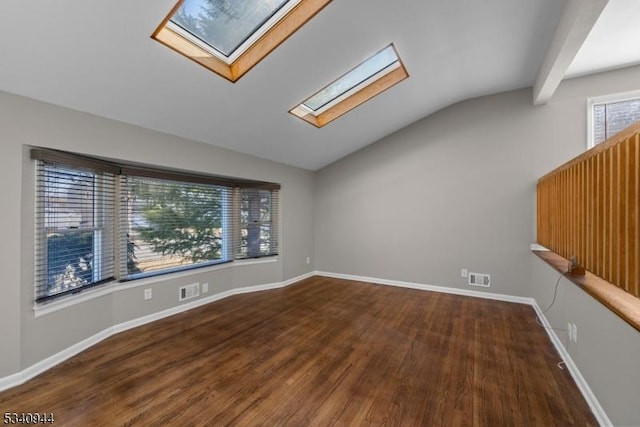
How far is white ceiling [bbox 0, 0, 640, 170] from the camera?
168 cm

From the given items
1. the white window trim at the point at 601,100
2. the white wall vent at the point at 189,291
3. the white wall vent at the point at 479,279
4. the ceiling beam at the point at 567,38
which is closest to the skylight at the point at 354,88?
the ceiling beam at the point at 567,38

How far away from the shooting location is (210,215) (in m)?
3.88

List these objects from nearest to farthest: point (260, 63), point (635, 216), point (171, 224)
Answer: point (635, 216) → point (260, 63) → point (171, 224)

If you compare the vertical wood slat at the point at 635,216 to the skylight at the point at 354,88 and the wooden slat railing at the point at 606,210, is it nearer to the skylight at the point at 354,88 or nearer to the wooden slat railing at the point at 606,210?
the wooden slat railing at the point at 606,210

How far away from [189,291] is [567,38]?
188 inches

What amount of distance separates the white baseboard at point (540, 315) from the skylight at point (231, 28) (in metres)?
3.32

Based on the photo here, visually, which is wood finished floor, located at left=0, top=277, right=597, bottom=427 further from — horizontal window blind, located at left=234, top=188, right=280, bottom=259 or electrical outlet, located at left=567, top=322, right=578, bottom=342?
horizontal window blind, located at left=234, top=188, right=280, bottom=259

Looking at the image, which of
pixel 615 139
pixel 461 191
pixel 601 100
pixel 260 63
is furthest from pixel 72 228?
pixel 601 100

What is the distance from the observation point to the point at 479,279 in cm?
396

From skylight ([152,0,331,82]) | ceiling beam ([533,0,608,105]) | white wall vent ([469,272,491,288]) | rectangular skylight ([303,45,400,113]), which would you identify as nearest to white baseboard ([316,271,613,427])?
white wall vent ([469,272,491,288])

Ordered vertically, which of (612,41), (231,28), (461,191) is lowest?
(461,191)

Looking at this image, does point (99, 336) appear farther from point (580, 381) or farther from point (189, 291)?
point (580, 381)

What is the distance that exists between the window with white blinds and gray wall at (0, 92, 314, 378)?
0.35 feet

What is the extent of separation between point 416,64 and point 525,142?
2.11 m
